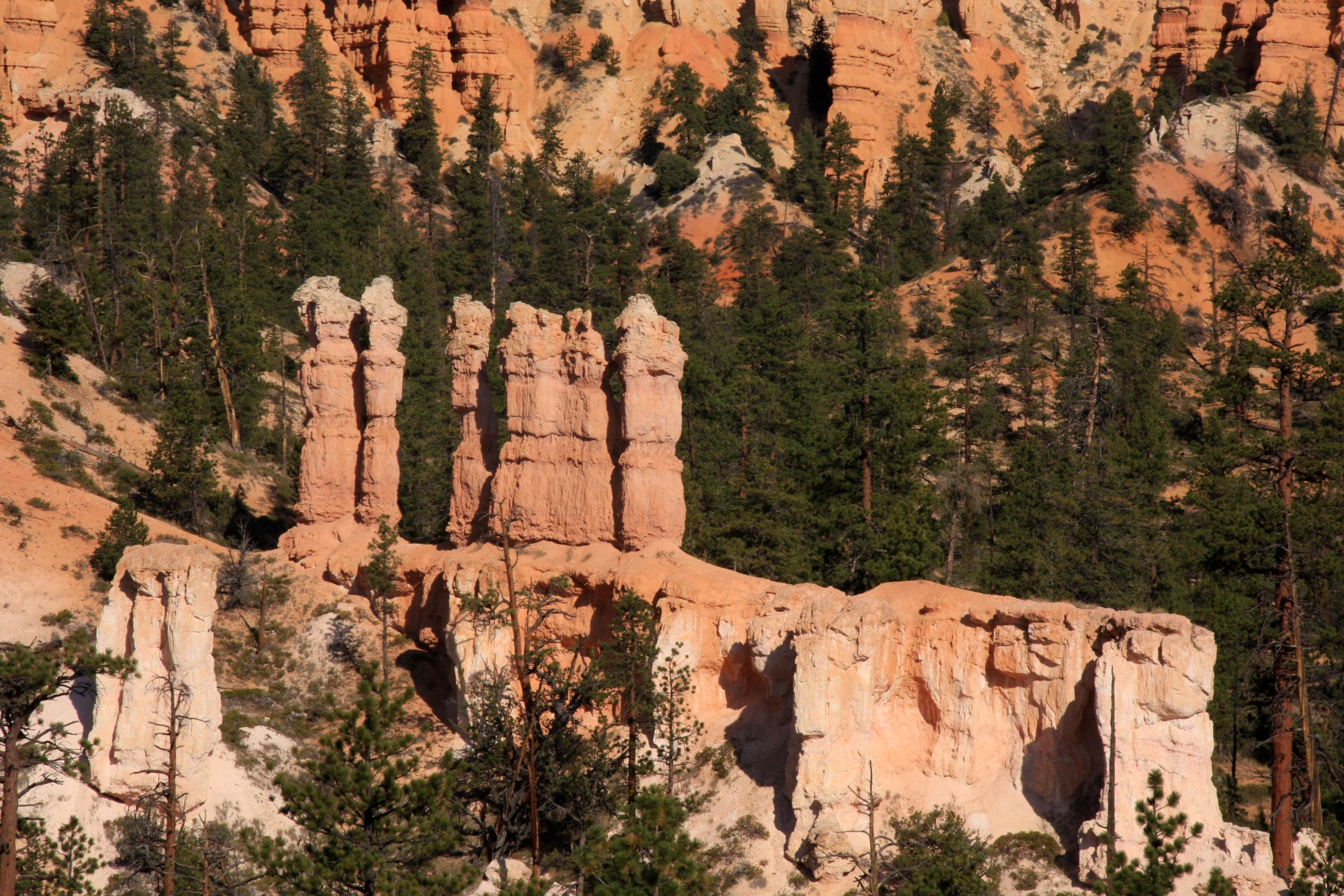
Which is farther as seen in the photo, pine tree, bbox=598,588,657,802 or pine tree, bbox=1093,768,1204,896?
pine tree, bbox=598,588,657,802

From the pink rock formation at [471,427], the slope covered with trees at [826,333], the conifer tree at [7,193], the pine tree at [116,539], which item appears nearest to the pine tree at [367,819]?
the slope covered with trees at [826,333]

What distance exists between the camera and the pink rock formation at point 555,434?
4741 cm

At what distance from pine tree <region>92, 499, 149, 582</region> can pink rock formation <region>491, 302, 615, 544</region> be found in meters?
13.0

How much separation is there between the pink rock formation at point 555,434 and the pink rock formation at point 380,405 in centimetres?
616

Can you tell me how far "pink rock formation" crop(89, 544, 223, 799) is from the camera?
3978cm

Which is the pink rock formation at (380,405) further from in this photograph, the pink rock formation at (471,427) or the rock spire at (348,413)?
the pink rock formation at (471,427)

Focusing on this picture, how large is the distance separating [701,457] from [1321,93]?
7957 centimetres

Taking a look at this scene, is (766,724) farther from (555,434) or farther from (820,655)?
(555,434)

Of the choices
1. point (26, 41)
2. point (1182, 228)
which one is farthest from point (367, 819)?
point (26, 41)

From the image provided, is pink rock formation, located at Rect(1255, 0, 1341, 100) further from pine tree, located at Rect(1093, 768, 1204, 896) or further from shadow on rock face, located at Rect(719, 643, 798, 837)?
pine tree, located at Rect(1093, 768, 1204, 896)

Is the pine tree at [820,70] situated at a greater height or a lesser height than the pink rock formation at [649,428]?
greater

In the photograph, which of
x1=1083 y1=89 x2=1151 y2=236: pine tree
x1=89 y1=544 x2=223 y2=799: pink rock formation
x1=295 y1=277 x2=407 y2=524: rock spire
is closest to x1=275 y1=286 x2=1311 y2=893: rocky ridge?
x1=295 y1=277 x2=407 y2=524: rock spire

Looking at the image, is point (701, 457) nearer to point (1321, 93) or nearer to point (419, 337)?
point (419, 337)

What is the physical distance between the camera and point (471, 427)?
5228 centimetres
